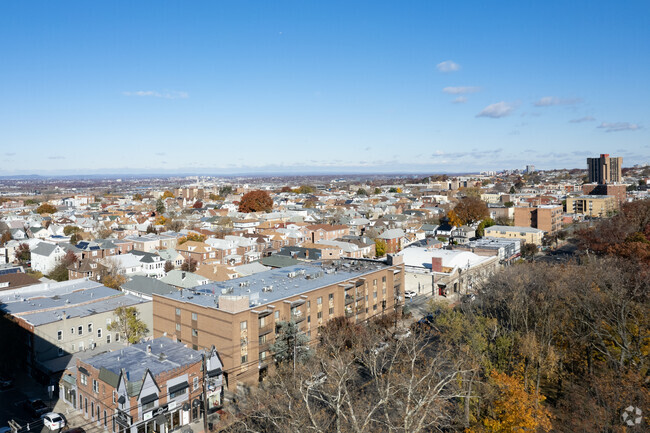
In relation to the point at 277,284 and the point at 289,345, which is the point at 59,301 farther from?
the point at 289,345

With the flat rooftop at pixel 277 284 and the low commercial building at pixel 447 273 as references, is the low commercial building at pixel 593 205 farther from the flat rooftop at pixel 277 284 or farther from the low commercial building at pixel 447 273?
the flat rooftop at pixel 277 284

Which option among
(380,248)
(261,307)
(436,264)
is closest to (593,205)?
(380,248)

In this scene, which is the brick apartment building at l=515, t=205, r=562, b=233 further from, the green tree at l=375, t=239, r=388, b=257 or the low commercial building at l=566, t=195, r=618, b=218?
the green tree at l=375, t=239, r=388, b=257

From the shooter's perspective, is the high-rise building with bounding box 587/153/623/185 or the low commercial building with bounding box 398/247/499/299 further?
the high-rise building with bounding box 587/153/623/185

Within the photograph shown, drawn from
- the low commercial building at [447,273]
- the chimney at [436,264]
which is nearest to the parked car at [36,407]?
the low commercial building at [447,273]

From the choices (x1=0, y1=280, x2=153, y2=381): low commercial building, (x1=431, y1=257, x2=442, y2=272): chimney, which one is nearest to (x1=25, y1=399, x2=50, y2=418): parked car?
(x1=0, y1=280, x2=153, y2=381): low commercial building

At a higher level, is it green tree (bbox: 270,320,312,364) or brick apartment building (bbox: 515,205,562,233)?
brick apartment building (bbox: 515,205,562,233)

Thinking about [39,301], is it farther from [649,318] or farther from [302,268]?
[649,318]
